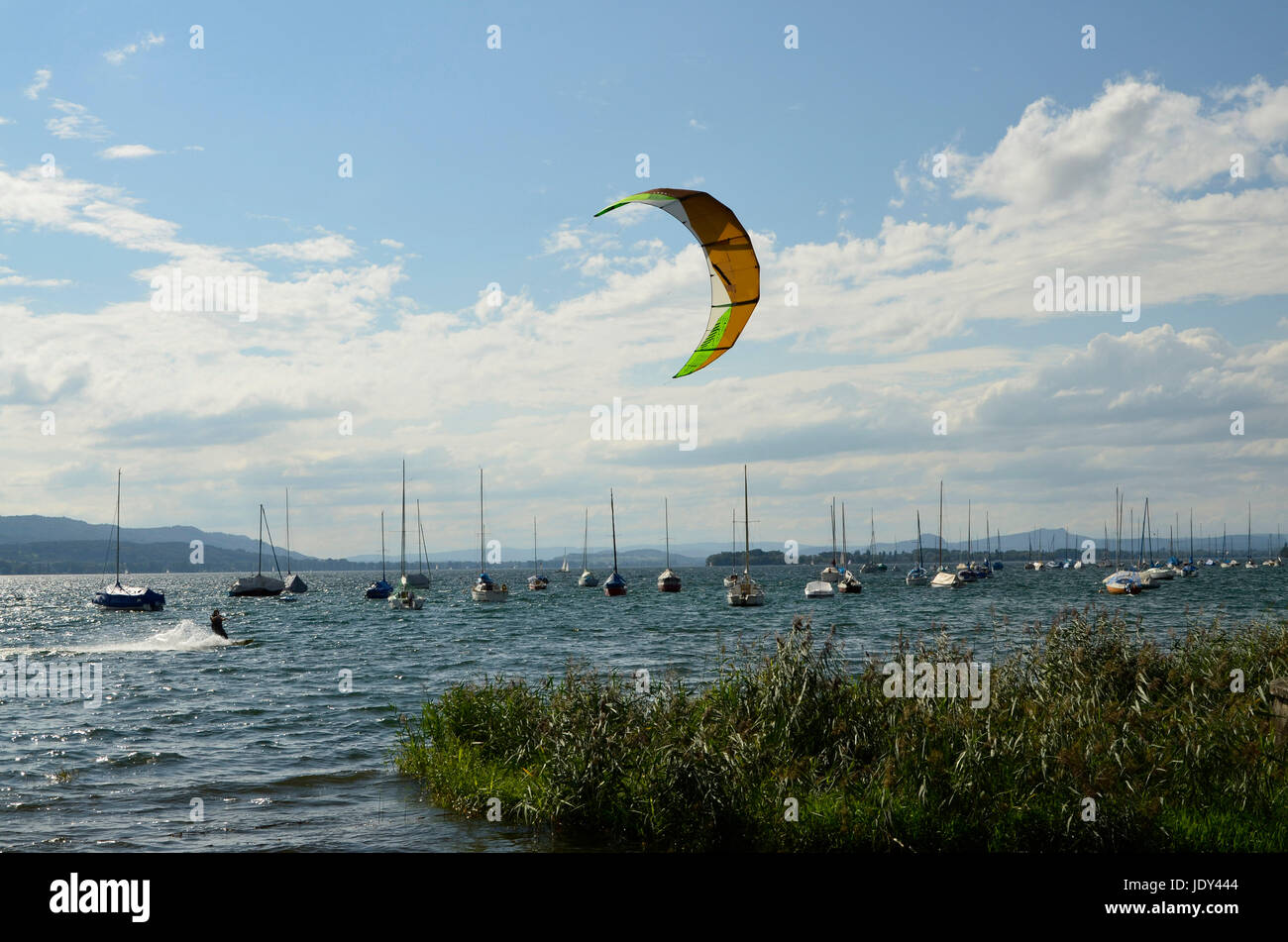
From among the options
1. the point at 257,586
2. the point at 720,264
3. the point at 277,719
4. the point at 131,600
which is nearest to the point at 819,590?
the point at 131,600

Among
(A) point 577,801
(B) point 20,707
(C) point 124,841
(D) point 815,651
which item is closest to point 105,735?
(B) point 20,707

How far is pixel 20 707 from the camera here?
26.6 m

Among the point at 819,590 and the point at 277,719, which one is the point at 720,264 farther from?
the point at 819,590

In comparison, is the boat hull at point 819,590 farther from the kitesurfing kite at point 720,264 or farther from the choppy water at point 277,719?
the kitesurfing kite at point 720,264

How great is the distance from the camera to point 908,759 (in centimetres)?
1059

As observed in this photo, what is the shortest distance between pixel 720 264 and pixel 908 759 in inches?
224

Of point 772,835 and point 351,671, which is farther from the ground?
point 772,835

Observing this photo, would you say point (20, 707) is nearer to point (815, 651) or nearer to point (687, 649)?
point (687, 649)

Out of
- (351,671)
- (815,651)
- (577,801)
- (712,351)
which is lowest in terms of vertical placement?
(351,671)

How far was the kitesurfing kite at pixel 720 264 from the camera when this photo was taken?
Result: 1014 cm

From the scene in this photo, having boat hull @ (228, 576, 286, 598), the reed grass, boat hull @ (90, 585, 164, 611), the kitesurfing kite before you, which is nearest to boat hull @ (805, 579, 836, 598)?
boat hull @ (90, 585, 164, 611)

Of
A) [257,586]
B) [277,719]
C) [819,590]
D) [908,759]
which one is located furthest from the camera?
[257,586]
